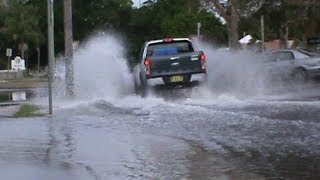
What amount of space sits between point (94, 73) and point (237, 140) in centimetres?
1158

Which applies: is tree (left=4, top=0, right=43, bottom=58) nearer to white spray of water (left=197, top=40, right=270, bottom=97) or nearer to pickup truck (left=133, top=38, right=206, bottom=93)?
white spray of water (left=197, top=40, right=270, bottom=97)

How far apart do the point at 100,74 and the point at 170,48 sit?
3097mm

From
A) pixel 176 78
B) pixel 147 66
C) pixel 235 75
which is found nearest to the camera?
pixel 147 66

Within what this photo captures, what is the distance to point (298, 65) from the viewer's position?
80.3 ft

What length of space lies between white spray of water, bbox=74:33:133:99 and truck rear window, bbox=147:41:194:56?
216 cm

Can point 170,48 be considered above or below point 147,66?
above

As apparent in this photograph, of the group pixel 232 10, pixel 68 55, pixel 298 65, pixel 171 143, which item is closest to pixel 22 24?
pixel 232 10

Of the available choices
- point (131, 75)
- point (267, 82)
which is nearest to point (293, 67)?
point (267, 82)

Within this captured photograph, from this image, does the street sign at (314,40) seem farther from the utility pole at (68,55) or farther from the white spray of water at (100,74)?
the utility pole at (68,55)

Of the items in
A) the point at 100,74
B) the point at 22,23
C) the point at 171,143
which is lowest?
the point at 171,143

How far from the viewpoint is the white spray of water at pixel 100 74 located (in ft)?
71.9

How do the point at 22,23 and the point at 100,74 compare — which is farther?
the point at 22,23

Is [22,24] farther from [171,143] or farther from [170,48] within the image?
[171,143]

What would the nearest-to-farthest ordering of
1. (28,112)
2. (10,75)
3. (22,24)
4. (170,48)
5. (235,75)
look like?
(28,112) < (170,48) < (235,75) < (10,75) < (22,24)
